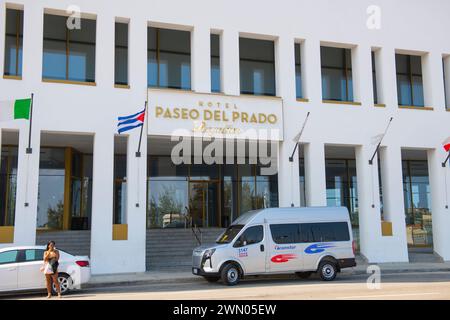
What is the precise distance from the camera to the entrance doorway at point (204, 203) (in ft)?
92.6

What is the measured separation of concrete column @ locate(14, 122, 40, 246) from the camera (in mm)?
18219

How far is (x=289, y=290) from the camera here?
1457 centimetres

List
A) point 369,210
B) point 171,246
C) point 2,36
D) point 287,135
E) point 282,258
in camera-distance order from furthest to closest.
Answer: point 171,246
point 369,210
point 287,135
point 2,36
point 282,258

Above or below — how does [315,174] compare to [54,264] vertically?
above

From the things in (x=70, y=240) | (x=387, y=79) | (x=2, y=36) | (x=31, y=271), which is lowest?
(x=31, y=271)

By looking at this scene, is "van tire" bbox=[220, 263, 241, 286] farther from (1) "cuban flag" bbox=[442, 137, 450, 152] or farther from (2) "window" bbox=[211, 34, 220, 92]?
(1) "cuban flag" bbox=[442, 137, 450, 152]

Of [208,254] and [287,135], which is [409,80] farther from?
[208,254]

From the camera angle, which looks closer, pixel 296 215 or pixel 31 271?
pixel 31 271

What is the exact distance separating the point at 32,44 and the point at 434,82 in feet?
61.0

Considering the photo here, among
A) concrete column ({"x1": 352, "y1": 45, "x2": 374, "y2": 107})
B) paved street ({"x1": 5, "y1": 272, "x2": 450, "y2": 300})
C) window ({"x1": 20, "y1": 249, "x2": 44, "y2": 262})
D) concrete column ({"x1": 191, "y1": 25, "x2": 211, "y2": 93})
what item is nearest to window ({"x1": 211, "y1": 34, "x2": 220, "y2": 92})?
concrete column ({"x1": 191, "y1": 25, "x2": 211, "y2": 93})

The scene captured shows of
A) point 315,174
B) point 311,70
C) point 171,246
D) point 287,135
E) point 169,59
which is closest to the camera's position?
point 287,135

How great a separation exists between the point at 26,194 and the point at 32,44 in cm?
570

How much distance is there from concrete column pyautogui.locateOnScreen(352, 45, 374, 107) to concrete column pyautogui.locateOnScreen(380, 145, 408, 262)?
8.38 feet

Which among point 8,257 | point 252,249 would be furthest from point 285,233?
point 8,257
